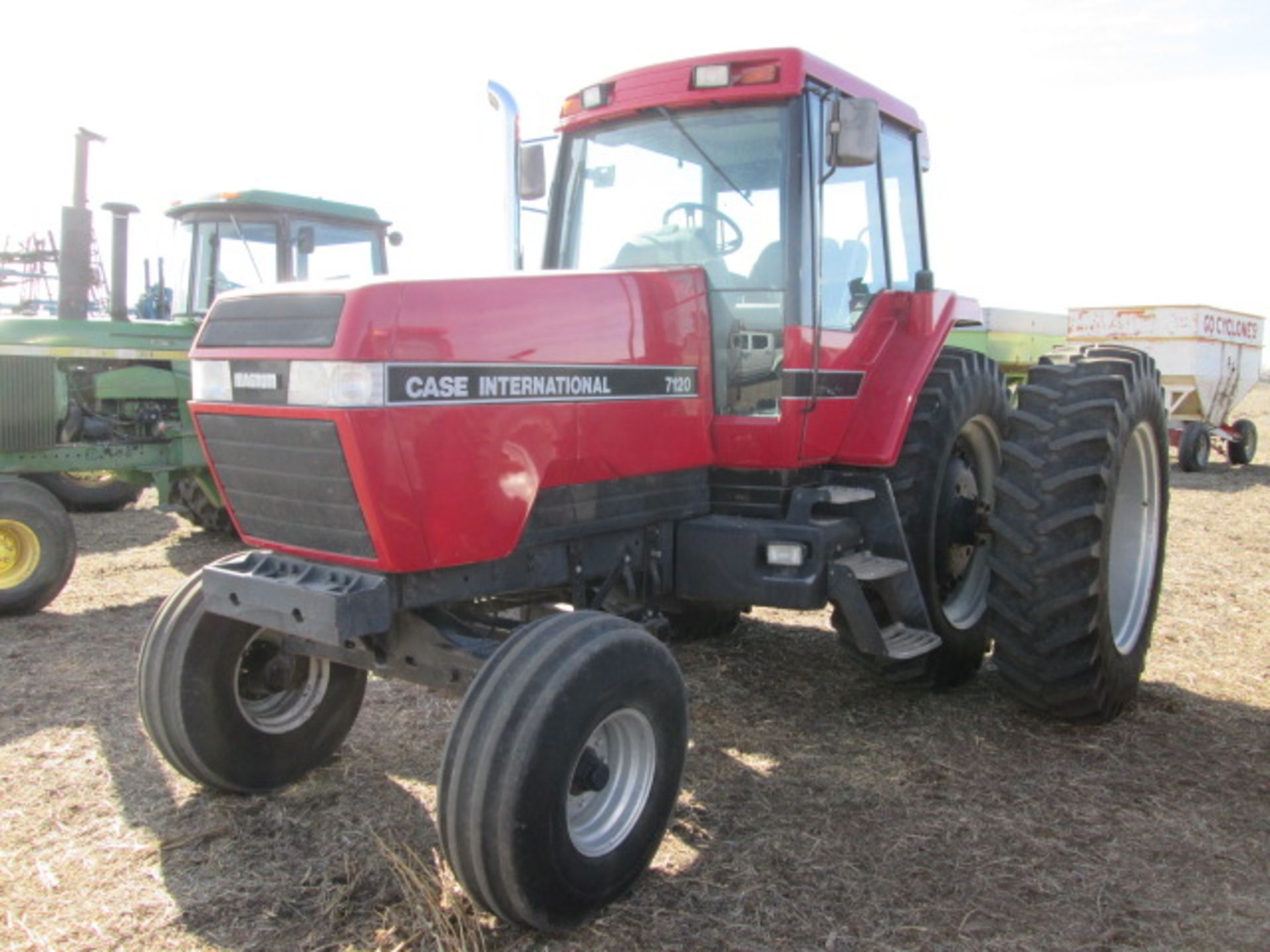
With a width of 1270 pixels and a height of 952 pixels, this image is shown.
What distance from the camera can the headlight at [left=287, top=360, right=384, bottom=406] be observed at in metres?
2.68

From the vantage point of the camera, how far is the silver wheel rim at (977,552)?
4.76 metres

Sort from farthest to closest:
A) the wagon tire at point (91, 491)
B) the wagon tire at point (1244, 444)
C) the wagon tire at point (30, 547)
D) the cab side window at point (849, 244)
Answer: the wagon tire at point (1244, 444), the wagon tire at point (91, 491), the wagon tire at point (30, 547), the cab side window at point (849, 244)

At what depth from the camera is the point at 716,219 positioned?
155 inches

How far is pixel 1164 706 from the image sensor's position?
461 cm

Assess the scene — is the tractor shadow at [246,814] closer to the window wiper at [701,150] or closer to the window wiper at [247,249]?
the window wiper at [701,150]

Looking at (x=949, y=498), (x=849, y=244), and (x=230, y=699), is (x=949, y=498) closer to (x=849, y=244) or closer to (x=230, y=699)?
(x=849, y=244)

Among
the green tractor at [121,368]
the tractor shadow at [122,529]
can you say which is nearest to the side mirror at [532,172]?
the green tractor at [121,368]

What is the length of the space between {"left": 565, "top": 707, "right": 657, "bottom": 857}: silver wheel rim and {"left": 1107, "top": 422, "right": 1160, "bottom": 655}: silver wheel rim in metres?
2.69

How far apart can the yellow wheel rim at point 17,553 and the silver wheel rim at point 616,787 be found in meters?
4.54

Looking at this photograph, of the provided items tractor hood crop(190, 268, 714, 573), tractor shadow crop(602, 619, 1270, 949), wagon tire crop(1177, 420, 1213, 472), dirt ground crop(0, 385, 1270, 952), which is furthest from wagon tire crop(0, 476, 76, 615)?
wagon tire crop(1177, 420, 1213, 472)

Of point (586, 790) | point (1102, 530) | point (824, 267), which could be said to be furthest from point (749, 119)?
point (586, 790)

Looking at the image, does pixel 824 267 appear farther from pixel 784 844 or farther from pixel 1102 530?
pixel 784 844

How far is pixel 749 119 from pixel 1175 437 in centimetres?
1291

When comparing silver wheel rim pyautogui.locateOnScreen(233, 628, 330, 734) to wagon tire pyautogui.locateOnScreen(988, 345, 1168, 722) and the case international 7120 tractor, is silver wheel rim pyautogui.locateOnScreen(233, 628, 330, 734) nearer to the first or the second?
the case international 7120 tractor
